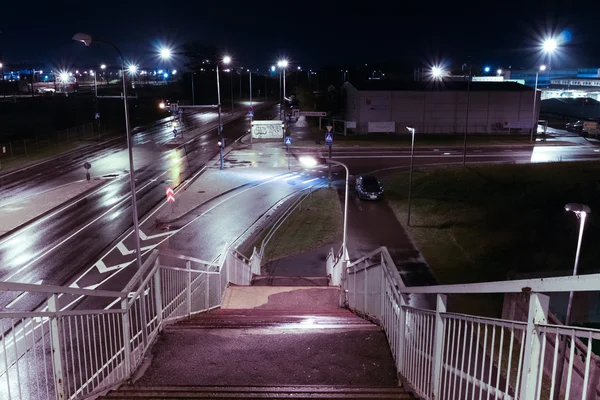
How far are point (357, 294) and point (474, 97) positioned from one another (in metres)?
52.9

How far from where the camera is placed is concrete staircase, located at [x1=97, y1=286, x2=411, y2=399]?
5754 millimetres

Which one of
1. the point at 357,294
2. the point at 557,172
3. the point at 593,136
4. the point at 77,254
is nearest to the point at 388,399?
the point at 357,294

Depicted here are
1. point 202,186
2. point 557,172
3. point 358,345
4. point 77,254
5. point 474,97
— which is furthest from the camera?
point 474,97

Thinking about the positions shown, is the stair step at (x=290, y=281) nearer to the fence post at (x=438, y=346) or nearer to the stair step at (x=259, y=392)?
the stair step at (x=259, y=392)

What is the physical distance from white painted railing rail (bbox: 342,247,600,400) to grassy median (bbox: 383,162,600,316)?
8875mm

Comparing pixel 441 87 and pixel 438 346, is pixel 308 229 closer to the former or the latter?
pixel 438 346

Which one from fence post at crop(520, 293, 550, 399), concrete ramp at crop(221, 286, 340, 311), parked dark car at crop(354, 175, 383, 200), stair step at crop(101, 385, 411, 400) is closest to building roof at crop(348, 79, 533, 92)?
parked dark car at crop(354, 175, 383, 200)

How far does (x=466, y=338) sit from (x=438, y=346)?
1445mm

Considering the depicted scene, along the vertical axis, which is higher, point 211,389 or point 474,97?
point 474,97

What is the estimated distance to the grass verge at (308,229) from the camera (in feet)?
75.8

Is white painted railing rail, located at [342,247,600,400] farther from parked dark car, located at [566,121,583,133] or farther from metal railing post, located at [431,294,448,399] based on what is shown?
parked dark car, located at [566,121,583,133]

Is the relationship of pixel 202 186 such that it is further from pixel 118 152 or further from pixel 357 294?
pixel 357 294

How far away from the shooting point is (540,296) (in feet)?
9.82

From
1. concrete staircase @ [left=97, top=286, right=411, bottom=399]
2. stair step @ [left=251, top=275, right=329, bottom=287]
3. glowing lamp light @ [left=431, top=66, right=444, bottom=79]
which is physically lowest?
stair step @ [left=251, top=275, right=329, bottom=287]
